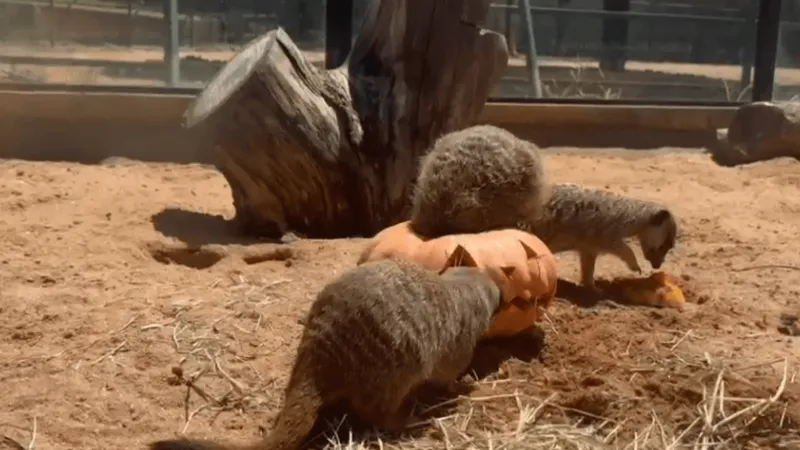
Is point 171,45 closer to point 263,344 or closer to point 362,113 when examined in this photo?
point 362,113

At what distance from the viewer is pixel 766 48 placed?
774cm

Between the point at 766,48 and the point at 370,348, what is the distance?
617cm

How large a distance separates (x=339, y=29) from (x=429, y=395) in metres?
4.17

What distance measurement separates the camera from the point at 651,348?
10.1 ft

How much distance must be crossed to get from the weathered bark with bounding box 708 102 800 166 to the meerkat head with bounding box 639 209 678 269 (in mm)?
2823

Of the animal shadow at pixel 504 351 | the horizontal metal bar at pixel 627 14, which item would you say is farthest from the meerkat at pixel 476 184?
the horizontal metal bar at pixel 627 14

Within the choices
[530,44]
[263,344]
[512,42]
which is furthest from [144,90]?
[263,344]

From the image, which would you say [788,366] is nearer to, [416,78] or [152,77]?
[416,78]

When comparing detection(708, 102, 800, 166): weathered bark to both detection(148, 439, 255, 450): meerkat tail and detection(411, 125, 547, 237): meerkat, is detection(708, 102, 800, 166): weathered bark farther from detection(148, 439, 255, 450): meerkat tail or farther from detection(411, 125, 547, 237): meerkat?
detection(148, 439, 255, 450): meerkat tail

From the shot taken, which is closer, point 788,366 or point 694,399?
point 694,399

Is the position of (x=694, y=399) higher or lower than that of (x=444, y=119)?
lower

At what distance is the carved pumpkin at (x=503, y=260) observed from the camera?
299 centimetres

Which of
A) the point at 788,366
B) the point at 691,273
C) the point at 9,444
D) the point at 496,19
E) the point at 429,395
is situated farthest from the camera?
the point at 496,19

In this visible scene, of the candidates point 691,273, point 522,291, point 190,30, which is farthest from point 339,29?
point 522,291
